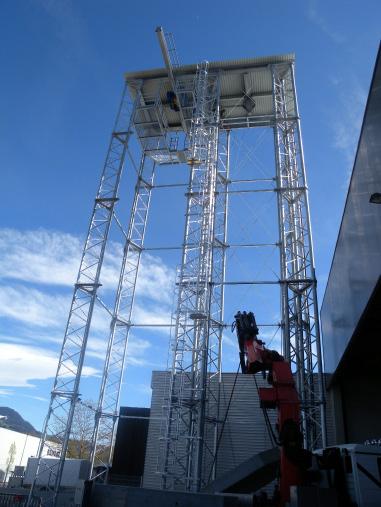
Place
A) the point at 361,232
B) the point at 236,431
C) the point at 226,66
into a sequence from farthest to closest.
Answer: the point at 226,66, the point at 236,431, the point at 361,232

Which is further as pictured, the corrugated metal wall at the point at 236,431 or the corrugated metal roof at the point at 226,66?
the corrugated metal roof at the point at 226,66

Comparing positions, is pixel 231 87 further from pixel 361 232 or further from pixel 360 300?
pixel 360 300

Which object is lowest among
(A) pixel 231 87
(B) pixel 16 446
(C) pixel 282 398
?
(C) pixel 282 398

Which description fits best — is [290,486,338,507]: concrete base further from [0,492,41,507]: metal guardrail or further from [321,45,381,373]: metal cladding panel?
[0,492,41,507]: metal guardrail

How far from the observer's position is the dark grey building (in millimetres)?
7859

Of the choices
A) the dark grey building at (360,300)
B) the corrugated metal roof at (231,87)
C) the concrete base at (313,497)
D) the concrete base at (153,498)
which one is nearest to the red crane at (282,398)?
the concrete base at (313,497)

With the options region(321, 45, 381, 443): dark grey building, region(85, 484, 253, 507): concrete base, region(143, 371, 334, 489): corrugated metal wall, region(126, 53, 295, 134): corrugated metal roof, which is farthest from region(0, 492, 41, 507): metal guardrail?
region(126, 53, 295, 134): corrugated metal roof

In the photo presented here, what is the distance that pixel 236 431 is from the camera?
747 inches

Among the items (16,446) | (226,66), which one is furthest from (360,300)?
(16,446)

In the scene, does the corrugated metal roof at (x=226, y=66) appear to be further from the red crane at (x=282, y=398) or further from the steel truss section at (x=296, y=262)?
the red crane at (x=282, y=398)

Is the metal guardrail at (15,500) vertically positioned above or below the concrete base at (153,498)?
below

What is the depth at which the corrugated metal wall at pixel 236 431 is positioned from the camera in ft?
60.7

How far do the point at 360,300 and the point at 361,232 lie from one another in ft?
5.10

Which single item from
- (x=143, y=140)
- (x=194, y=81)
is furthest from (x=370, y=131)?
(x=143, y=140)
